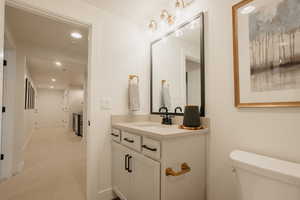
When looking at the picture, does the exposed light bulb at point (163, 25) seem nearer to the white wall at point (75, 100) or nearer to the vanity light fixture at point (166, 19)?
the vanity light fixture at point (166, 19)

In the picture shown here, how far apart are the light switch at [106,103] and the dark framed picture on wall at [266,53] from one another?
1373mm

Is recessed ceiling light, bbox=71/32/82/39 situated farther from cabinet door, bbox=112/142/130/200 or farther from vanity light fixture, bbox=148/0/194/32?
cabinet door, bbox=112/142/130/200

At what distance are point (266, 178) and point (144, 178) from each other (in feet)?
2.73

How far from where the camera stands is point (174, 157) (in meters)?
1.07

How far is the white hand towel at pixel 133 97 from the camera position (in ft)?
6.05

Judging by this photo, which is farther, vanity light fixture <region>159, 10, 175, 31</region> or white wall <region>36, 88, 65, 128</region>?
white wall <region>36, 88, 65, 128</region>

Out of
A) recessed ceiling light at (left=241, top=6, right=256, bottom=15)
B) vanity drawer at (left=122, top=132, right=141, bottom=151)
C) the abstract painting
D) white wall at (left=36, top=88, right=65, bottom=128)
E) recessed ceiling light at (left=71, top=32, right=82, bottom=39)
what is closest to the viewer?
the abstract painting

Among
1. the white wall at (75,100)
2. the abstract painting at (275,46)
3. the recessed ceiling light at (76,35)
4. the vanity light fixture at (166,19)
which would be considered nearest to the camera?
the abstract painting at (275,46)

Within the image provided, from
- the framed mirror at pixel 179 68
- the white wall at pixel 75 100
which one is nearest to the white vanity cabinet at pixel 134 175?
the framed mirror at pixel 179 68

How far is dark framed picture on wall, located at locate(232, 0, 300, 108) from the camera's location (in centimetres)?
84

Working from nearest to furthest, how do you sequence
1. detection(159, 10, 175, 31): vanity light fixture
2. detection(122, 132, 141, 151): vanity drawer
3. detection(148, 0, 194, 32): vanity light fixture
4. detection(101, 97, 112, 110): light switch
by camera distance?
detection(122, 132, 141, 151): vanity drawer
detection(148, 0, 194, 32): vanity light fixture
detection(159, 10, 175, 31): vanity light fixture
detection(101, 97, 112, 110): light switch

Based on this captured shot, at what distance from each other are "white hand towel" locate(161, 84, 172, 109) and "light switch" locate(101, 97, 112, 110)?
701mm

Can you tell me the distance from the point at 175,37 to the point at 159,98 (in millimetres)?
794

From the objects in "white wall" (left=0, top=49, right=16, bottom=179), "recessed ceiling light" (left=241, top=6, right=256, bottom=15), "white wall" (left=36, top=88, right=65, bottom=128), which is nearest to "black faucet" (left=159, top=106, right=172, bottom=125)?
"recessed ceiling light" (left=241, top=6, right=256, bottom=15)
